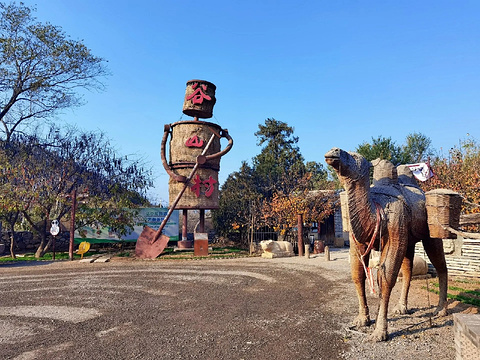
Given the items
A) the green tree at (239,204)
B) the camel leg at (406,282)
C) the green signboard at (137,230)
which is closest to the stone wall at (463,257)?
the camel leg at (406,282)

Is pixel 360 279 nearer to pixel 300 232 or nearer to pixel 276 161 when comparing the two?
pixel 300 232

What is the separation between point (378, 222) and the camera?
4871mm

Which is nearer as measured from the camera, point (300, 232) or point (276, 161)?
point (300, 232)

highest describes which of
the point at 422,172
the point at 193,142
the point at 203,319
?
the point at 193,142

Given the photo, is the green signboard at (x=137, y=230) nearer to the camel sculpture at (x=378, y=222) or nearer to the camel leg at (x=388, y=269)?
the camel sculpture at (x=378, y=222)

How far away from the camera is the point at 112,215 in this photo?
1772cm

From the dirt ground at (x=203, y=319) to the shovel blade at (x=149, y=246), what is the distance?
16.2 feet

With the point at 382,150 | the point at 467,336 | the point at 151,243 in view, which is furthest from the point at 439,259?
the point at 382,150

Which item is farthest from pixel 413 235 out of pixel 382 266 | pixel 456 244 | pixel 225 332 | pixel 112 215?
pixel 112 215

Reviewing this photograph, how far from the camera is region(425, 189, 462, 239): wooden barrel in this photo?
495cm

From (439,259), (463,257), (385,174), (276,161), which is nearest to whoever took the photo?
(385,174)

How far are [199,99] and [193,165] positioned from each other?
157 inches

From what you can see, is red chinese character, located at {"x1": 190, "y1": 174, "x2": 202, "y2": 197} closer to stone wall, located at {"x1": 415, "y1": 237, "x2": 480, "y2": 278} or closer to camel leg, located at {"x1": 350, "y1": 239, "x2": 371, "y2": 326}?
stone wall, located at {"x1": 415, "y1": 237, "x2": 480, "y2": 278}

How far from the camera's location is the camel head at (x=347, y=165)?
4.47m
